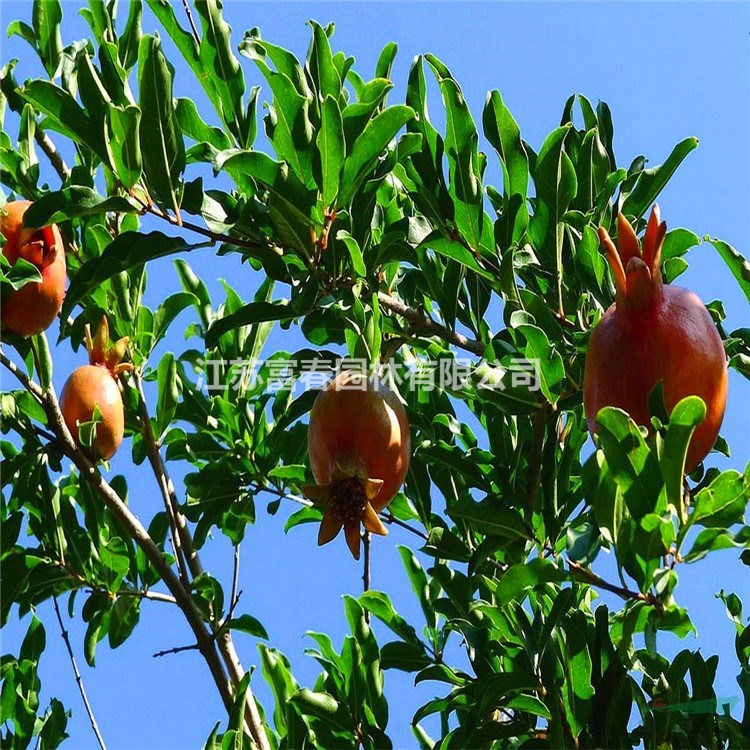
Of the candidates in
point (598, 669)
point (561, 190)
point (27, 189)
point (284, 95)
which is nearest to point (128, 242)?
point (284, 95)

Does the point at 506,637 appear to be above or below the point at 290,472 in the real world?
below

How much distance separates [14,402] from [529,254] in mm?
1217

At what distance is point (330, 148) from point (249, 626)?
3.69ft

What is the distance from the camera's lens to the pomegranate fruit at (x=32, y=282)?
206 centimetres

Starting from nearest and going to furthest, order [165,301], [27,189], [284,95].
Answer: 1. [284,95]
2. [27,189]
3. [165,301]

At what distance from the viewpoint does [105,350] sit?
96.6 inches

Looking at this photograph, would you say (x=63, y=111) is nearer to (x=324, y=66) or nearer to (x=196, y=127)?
(x=196, y=127)

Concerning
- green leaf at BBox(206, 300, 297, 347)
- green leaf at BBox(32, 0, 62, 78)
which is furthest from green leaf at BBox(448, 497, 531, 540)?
green leaf at BBox(32, 0, 62, 78)

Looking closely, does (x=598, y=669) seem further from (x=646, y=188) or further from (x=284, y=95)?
(x=284, y=95)

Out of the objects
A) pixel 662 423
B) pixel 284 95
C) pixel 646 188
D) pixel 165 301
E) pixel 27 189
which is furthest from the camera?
pixel 165 301

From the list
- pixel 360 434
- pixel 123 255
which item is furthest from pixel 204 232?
pixel 360 434

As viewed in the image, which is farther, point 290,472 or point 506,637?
point 290,472

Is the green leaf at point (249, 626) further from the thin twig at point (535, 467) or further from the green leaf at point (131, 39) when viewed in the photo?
the green leaf at point (131, 39)

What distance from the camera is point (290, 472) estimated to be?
2355mm
